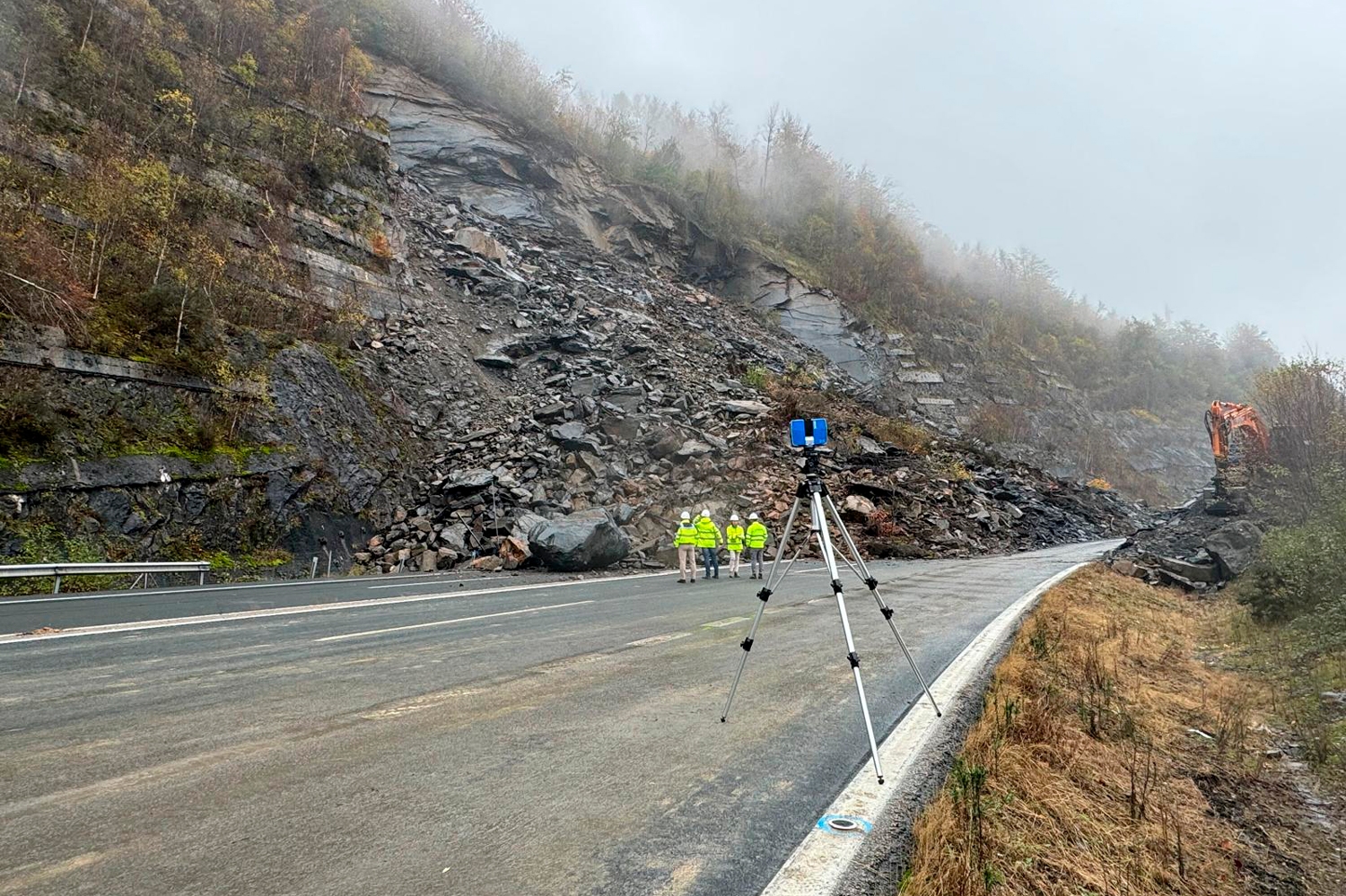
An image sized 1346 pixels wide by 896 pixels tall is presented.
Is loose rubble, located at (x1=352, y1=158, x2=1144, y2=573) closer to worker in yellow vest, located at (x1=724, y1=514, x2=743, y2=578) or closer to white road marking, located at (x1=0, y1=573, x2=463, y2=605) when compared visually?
white road marking, located at (x1=0, y1=573, x2=463, y2=605)

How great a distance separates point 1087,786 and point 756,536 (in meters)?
12.6

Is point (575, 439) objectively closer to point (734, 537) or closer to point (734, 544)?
point (734, 537)

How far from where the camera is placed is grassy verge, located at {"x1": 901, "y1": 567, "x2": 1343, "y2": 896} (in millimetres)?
2723

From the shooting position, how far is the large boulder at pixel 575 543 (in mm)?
16172

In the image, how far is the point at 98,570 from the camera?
11.8 m

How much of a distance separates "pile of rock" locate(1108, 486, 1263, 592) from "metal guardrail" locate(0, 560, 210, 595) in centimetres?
2207

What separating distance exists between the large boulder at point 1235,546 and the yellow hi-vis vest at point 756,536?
441 inches

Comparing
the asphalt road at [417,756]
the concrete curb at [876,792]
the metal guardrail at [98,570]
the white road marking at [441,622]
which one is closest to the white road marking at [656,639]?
the asphalt road at [417,756]

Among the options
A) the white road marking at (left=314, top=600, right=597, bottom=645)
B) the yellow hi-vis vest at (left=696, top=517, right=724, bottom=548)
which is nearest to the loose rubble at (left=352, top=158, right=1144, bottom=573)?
the yellow hi-vis vest at (left=696, top=517, right=724, bottom=548)

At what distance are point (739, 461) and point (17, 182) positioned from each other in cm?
2166

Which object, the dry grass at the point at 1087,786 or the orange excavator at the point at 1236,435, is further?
the orange excavator at the point at 1236,435

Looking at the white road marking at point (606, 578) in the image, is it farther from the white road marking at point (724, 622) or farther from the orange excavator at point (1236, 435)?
the orange excavator at point (1236, 435)

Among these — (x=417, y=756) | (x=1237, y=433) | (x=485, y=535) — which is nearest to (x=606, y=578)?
(x=485, y=535)

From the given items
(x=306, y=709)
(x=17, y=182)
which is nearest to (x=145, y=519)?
(x=17, y=182)
